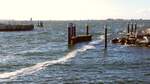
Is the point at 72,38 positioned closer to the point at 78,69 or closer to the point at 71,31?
the point at 71,31

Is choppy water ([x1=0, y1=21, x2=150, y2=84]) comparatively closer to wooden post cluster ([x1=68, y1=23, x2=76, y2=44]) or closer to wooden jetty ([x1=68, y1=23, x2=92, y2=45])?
wooden post cluster ([x1=68, y1=23, x2=76, y2=44])

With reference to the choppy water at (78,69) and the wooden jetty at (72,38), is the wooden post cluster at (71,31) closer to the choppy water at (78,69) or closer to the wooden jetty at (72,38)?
the wooden jetty at (72,38)

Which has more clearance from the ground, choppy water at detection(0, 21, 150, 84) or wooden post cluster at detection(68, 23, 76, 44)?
wooden post cluster at detection(68, 23, 76, 44)

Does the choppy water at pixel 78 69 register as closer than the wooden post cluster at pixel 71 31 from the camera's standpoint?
Yes

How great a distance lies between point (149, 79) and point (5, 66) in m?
17.3

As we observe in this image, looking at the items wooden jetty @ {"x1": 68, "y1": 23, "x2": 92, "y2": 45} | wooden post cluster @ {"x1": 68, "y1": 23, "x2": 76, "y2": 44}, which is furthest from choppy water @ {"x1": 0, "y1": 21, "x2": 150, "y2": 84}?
wooden jetty @ {"x1": 68, "y1": 23, "x2": 92, "y2": 45}

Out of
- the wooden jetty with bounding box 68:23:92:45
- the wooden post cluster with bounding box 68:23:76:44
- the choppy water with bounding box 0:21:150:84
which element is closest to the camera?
the choppy water with bounding box 0:21:150:84

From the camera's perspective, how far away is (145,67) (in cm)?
4816

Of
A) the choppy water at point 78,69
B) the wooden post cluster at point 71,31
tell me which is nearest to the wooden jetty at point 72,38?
the wooden post cluster at point 71,31

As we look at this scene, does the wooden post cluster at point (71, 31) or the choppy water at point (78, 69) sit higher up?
the wooden post cluster at point (71, 31)

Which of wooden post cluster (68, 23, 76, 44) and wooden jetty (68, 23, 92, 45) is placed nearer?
wooden post cluster (68, 23, 76, 44)

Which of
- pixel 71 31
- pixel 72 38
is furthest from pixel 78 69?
pixel 71 31

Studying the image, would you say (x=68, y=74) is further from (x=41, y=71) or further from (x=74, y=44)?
(x=74, y=44)

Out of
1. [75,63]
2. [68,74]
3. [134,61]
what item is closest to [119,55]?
[134,61]
